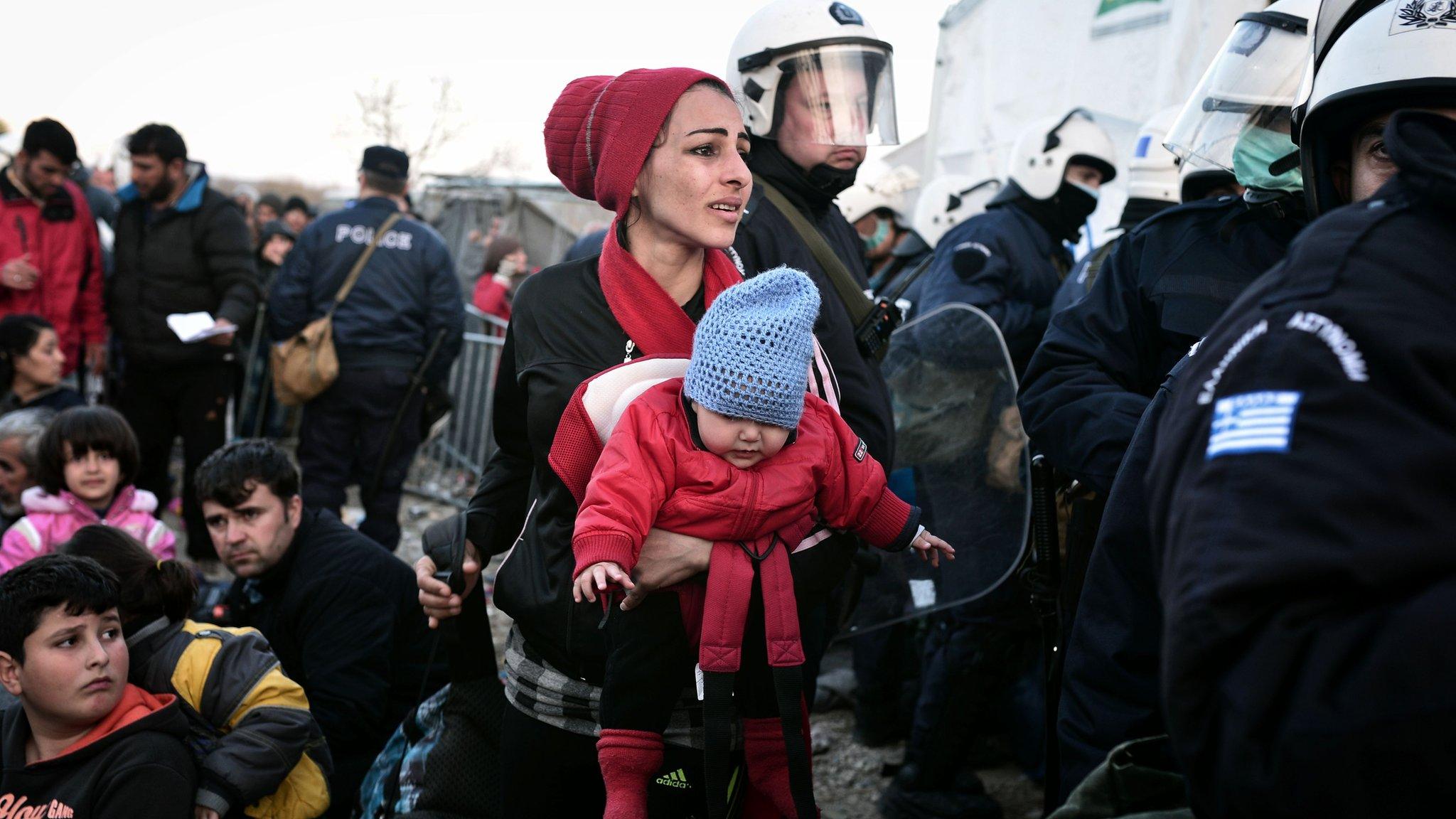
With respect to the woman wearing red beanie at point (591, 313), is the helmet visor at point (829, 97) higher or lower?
higher

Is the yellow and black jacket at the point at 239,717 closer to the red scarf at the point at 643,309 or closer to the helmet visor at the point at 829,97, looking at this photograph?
the red scarf at the point at 643,309

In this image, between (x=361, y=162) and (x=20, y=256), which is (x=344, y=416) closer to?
(x=361, y=162)

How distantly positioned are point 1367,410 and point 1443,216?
0.23 m

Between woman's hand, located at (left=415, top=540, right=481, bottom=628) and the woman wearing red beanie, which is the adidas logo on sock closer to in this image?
the woman wearing red beanie

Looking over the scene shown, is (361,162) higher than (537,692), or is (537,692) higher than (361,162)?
(361,162)

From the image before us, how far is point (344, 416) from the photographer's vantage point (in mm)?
6035

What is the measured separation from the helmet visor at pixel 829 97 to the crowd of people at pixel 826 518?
0.4 inches

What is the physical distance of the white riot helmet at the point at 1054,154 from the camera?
4672 mm

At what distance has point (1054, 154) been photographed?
4.70 m

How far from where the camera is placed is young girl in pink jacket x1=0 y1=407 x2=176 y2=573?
4074mm

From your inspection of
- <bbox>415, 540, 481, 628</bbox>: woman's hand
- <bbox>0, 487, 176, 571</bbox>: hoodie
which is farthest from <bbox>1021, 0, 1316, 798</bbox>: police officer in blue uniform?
<bbox>0, 487, 176, 571</bbox>: hoodie

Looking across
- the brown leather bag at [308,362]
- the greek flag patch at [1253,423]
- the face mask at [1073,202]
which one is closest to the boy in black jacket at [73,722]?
the greek flag patch at [1253,423]

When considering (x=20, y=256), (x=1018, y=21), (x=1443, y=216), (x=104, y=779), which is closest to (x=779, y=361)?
(x=1443, y=216)

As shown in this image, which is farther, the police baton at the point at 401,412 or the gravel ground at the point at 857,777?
the police baton at the point at 401,412
